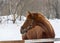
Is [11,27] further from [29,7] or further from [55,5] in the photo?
[55,5]

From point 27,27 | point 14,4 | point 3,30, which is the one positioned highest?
point 14,4

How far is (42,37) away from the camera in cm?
114

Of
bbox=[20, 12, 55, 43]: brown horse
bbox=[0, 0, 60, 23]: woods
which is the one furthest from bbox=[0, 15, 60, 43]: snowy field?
bbox=[20, 12, 55, 43]: brown horse

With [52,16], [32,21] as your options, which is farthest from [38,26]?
[52,16]

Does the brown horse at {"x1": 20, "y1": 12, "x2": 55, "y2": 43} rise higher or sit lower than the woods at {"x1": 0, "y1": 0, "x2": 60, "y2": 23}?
lower

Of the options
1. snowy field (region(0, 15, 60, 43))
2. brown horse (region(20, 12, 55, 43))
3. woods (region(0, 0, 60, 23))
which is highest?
woods (region(0, 0, 60, 23))

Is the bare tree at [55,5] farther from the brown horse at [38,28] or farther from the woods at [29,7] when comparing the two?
the brown horse at [38,28]

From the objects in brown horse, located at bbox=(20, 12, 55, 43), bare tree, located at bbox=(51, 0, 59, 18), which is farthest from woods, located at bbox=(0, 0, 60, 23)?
brown horse, located at bbox=(20, 12, 55, 43)

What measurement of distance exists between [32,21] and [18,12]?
82cm

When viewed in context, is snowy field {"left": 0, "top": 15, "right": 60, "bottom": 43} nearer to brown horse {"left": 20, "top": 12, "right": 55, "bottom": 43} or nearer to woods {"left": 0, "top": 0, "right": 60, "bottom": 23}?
woods {"left": 0, "top": 0, "right": 60, "bottom": 23}

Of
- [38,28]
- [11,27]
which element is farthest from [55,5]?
[38,28]

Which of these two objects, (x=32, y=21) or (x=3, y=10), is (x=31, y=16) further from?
(x=3, y=10)

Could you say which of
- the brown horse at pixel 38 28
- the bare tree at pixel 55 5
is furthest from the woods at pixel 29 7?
the brown horse at pixel 38 28

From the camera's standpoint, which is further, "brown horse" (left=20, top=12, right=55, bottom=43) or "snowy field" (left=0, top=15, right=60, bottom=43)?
"snowy field" (left=0, top=15, right=60, bottom=43)
